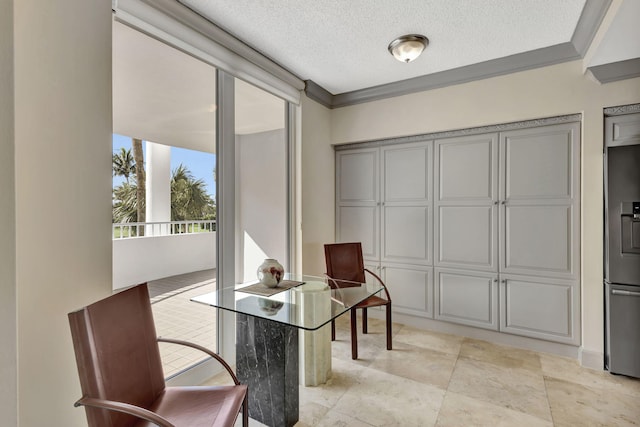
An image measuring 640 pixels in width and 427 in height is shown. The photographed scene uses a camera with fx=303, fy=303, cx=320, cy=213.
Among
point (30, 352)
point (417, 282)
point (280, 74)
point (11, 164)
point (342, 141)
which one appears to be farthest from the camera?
point (342, 141)

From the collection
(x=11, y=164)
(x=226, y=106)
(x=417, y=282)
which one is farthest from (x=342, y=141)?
(x=11, y=164)

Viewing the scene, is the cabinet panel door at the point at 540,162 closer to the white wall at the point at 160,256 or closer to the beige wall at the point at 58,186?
the white wall at the point at 160,256

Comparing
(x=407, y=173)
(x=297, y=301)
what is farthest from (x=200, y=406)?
(x=407, y=173)

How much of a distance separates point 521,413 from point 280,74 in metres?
3.19

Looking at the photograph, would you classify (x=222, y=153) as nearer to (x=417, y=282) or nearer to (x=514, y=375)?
(x=417, y=282)

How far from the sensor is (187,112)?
2250mm

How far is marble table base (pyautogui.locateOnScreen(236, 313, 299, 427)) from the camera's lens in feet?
5.77

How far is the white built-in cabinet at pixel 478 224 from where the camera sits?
8.70ft

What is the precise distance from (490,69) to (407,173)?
1214 millimetres

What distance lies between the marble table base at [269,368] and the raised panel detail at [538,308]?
2184 mm

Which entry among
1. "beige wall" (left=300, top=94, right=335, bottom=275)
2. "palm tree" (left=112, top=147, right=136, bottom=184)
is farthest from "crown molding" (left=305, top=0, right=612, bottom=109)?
"palm tree" (left=112, top=147, right=136, bottom=184)

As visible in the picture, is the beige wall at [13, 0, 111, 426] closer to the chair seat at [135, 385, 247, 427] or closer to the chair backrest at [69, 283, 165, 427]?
the chair backrest at [69, 283, 165, 427]

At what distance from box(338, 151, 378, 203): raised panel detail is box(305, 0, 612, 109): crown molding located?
63cm

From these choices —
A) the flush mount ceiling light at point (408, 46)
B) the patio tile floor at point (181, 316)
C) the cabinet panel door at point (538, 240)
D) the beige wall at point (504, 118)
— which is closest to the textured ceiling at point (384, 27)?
the flush mount ceiling light at point (408, 46)
